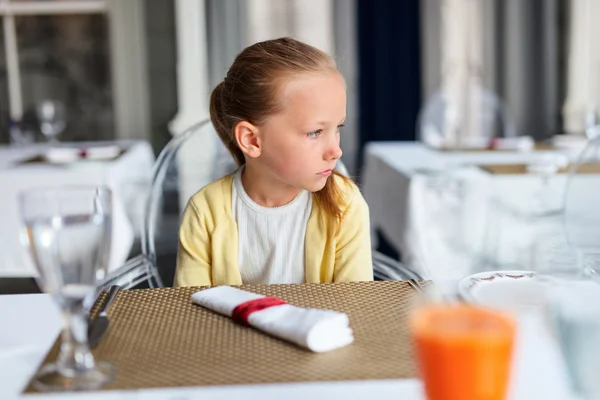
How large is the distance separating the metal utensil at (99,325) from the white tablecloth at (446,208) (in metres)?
1.60

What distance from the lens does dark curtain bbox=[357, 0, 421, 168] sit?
508 centimetres

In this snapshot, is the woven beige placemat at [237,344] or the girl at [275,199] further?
the girl at [275,199]

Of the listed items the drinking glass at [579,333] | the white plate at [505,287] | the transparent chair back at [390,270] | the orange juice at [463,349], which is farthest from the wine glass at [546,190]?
the orange juice at [463,349]

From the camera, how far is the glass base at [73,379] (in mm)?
757

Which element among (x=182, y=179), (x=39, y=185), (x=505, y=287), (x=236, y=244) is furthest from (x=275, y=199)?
(x=182, y=179)

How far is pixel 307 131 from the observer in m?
1.36

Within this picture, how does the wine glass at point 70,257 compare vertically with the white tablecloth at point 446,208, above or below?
above

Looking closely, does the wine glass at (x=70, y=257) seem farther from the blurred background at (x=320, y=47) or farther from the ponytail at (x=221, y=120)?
the blurred background at (x=320, y=47)

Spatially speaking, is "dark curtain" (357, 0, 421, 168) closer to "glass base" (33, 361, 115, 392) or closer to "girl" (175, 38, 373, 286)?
"girl" (175, 38, 373, 286)

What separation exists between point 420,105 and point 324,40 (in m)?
0.74

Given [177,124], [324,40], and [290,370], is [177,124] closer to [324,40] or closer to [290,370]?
[324,40]

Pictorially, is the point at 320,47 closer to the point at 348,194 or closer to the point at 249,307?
the point at 348,194

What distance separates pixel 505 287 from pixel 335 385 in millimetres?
389

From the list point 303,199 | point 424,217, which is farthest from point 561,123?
point 303,199
